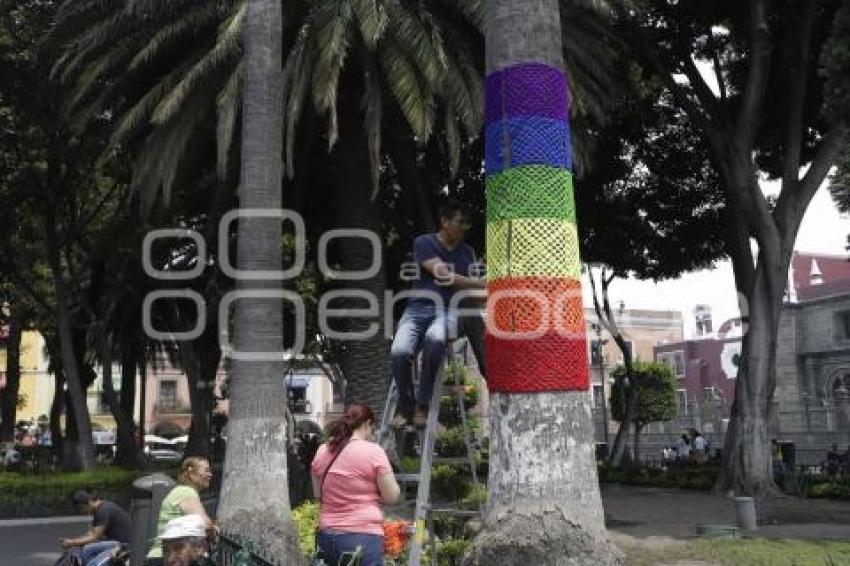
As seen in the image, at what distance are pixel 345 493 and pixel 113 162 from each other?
618 inches

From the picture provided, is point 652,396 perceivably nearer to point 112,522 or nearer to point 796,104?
point 796,104

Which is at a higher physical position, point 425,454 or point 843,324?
point 843,324

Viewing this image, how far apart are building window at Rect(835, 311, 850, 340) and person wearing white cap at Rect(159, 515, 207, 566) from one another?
44950mm

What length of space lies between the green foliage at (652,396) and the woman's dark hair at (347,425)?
33281 millimetres

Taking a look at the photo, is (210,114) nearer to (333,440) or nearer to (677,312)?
(333,440)

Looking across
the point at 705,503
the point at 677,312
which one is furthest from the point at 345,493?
the point at 677,312

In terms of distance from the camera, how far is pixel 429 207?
17.4m

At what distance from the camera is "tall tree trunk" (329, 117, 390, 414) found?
45.4 ft

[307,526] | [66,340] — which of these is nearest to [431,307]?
[307,526]

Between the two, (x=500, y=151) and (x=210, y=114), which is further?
(x=210, y=114)

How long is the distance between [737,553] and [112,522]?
583cm

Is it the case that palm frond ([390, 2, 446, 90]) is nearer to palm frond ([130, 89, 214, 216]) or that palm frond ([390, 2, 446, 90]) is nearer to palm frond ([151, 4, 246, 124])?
palm frond ([151, 4, 246, 124])

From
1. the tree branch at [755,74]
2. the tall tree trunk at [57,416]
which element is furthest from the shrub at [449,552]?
the tall tree trunk at [57,416]

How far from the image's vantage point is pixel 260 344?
8922 mm
